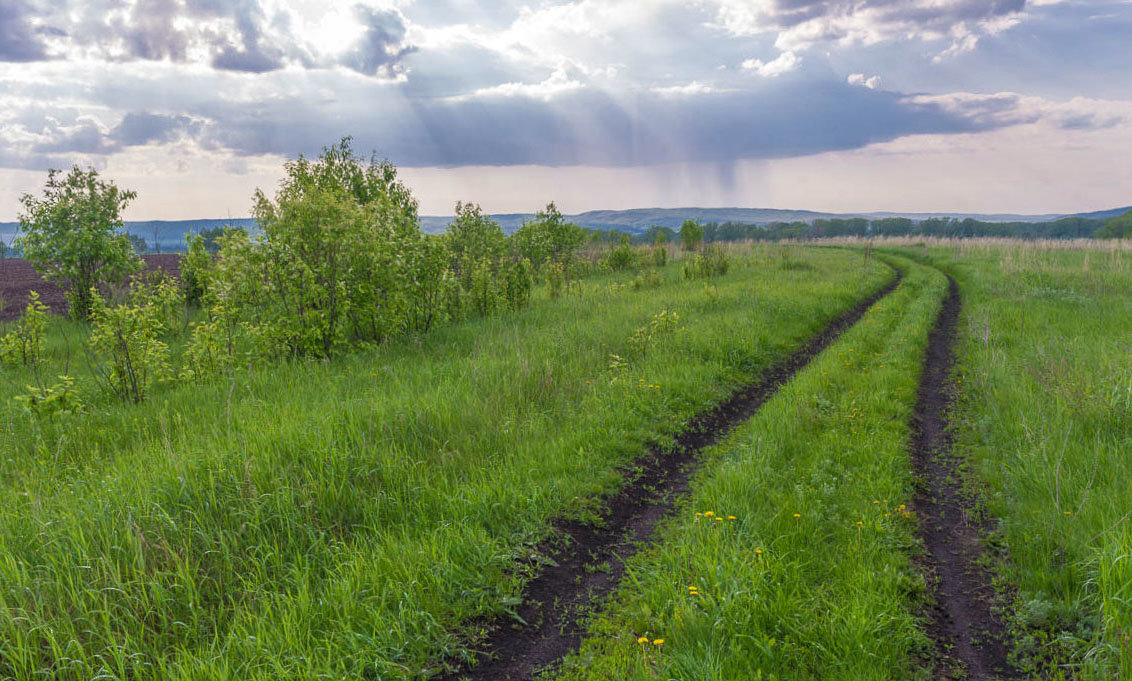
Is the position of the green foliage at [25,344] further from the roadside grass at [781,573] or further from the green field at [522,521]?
the roadside grass at [781,573]

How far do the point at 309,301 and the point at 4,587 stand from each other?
7.29m

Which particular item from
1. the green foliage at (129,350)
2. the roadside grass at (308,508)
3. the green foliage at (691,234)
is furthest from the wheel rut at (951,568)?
the green foliage at (691,234)

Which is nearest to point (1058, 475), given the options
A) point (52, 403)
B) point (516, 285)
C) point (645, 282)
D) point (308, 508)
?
point (308, 508)

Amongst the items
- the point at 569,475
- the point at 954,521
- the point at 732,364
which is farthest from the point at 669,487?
the point at 732,364

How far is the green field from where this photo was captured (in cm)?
369

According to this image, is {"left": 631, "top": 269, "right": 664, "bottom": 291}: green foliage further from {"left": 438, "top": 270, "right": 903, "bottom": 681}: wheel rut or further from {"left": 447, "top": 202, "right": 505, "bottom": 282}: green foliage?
{"left": 438, "top": 270, "right": 903, "bottom": 681}: wheel rut

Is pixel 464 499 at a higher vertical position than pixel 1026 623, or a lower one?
higher

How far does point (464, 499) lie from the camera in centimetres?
545

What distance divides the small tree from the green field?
31.4 feet

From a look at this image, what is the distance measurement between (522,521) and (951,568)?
3.82 metres

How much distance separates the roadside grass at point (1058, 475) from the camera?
3.76 m

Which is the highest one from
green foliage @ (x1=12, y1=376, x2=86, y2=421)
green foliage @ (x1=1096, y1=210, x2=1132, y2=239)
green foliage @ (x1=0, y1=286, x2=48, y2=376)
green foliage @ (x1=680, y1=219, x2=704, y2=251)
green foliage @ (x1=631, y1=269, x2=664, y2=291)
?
green foliage @ (x1=1096, y1=210, x2=1132, y2=239)

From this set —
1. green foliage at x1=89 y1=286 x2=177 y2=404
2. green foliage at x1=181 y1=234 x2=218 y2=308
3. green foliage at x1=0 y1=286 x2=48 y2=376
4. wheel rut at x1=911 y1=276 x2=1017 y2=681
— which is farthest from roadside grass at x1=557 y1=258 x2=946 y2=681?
green foliage at x1=181 y1=234 x2=218 y2=308

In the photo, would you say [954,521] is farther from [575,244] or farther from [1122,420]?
[575,244]
